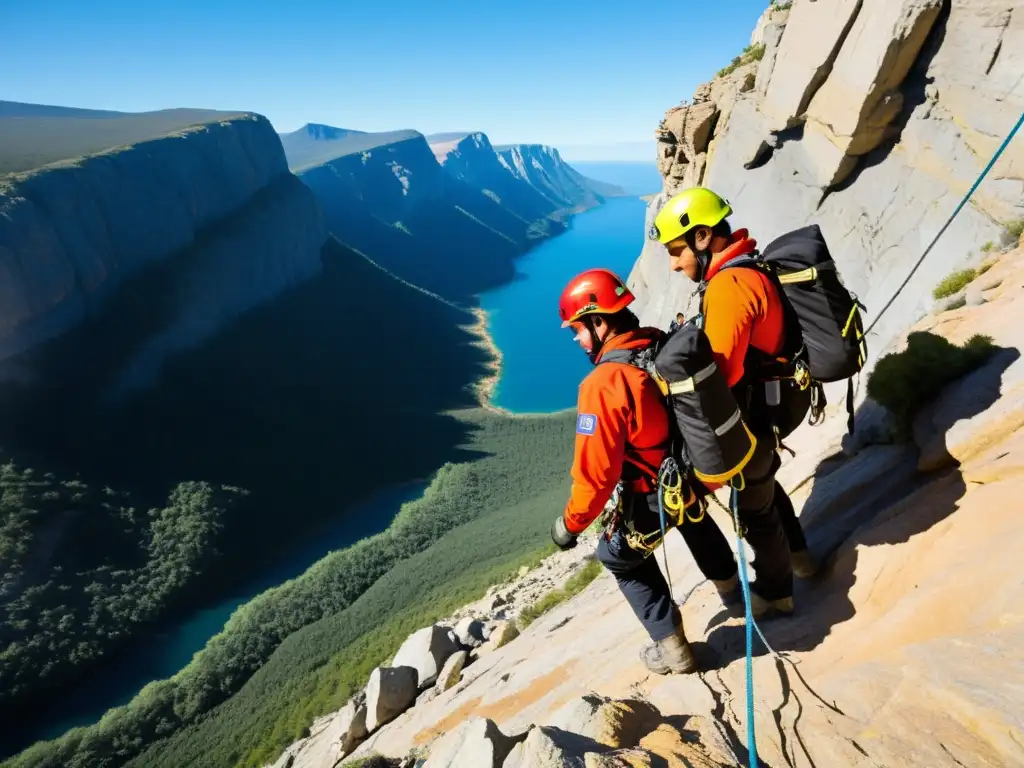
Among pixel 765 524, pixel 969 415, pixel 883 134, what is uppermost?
pixel 883 134

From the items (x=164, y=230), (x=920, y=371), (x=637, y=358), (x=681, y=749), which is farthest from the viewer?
(x=164, y=230)

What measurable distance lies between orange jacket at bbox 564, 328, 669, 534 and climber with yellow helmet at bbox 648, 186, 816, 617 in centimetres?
48

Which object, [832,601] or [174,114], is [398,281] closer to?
[174,114]

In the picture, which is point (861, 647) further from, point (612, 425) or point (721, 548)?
point (612, 425)

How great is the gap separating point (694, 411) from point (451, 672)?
7650mm

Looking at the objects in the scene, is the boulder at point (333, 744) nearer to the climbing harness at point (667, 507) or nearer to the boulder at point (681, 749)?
the climbing harness at point (667, 507)

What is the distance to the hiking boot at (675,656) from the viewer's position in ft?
14.1

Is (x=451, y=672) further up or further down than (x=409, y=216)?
further up

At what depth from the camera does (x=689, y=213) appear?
399 centimetres

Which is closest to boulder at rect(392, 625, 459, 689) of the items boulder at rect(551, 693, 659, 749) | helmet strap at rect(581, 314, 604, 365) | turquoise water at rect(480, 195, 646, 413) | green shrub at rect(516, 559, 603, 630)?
green shrub at rect(516, 559, 603, 630)

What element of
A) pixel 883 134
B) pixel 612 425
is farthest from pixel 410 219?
pixel 612 425

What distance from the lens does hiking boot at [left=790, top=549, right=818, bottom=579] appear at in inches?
186

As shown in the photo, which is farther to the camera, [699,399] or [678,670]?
[678,670]

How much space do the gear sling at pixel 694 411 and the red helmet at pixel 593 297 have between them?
321mm
